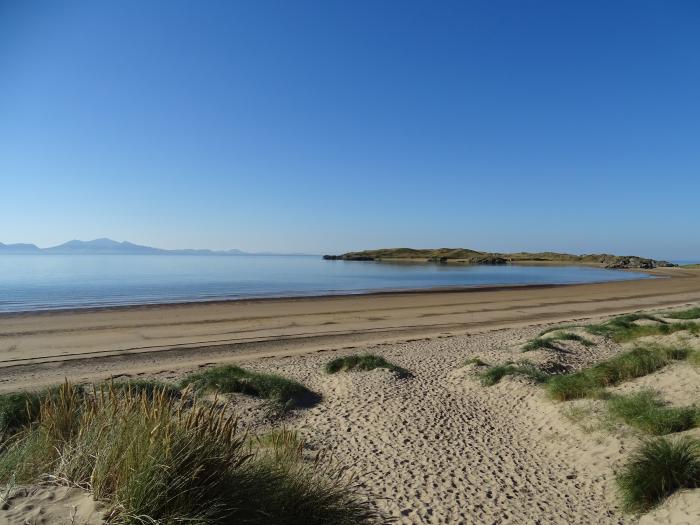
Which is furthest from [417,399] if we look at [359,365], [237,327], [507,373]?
[237,327]

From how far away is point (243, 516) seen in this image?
3656mm

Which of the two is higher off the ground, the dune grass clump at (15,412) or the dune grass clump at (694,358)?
the dune grass clump at (694,358)

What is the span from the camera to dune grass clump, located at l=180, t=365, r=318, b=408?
30.8 feet

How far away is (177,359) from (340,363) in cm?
562

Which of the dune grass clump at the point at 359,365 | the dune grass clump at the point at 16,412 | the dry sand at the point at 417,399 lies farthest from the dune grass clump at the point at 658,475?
the dune grass clump at the point at 16,412

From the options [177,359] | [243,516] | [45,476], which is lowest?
[177,359]

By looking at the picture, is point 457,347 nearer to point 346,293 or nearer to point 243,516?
point 243,516

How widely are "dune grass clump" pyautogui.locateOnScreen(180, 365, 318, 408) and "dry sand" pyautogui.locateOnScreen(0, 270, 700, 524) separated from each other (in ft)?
1.44

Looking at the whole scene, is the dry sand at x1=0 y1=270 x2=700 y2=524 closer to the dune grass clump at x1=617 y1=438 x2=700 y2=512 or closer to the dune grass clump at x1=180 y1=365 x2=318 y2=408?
the dune grass clump at x1=617 y1=438 x2=700 y2=512

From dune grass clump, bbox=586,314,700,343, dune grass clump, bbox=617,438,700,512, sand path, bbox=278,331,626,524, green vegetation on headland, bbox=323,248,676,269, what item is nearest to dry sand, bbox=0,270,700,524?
sand path, bbox=278,331,626,524

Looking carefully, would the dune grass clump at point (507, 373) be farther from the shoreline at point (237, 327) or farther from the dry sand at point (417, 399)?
the shoreline at point (237, 327)

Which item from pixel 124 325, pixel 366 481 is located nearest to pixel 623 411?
pixel 366 481

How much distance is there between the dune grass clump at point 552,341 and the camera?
13.6m

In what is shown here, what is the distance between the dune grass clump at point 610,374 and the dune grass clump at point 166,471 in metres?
6.20
